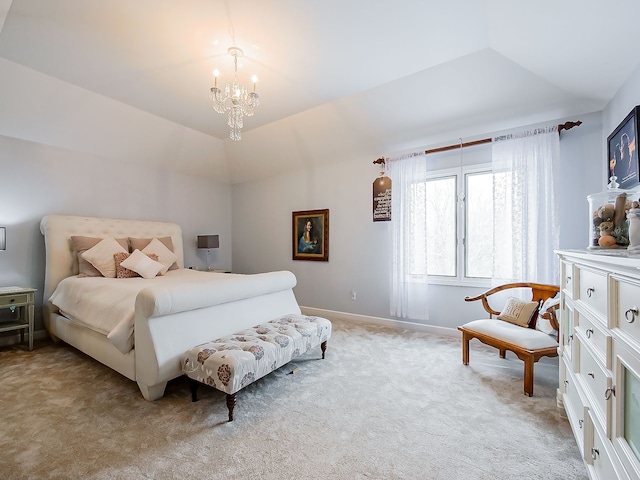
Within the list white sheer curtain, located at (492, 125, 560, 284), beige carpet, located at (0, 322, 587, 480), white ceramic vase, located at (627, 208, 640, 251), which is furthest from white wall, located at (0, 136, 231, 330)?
white ceramic vase, located at (627, 208, 640, 251)

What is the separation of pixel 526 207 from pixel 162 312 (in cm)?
354

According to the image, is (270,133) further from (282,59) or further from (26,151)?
(26,151)

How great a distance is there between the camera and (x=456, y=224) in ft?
12.3

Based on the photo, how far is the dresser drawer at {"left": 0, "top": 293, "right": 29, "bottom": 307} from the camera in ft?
9.96

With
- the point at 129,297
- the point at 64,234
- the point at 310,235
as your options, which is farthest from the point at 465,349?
the point at 64,234

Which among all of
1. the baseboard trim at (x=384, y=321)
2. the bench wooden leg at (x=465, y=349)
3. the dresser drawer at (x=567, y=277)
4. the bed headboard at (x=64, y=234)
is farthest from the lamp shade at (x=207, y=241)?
the dresser drawer at (x=567, y=277)

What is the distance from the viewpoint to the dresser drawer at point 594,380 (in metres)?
1.16

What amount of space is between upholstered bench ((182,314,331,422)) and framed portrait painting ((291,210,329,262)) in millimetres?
2163

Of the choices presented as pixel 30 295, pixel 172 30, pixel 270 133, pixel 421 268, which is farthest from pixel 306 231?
pixel 30 295

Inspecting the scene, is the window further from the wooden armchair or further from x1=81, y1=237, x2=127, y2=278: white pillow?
x1=81, y1=237, x2=127, y2=278: white pillow

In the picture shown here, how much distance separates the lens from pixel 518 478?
1.49 m

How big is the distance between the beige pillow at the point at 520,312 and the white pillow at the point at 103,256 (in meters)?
4.42

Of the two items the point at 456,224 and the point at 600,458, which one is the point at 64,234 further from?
the point at 600,458

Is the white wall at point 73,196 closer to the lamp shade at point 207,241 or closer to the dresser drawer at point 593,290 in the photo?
the lamp shade at point 207,241
